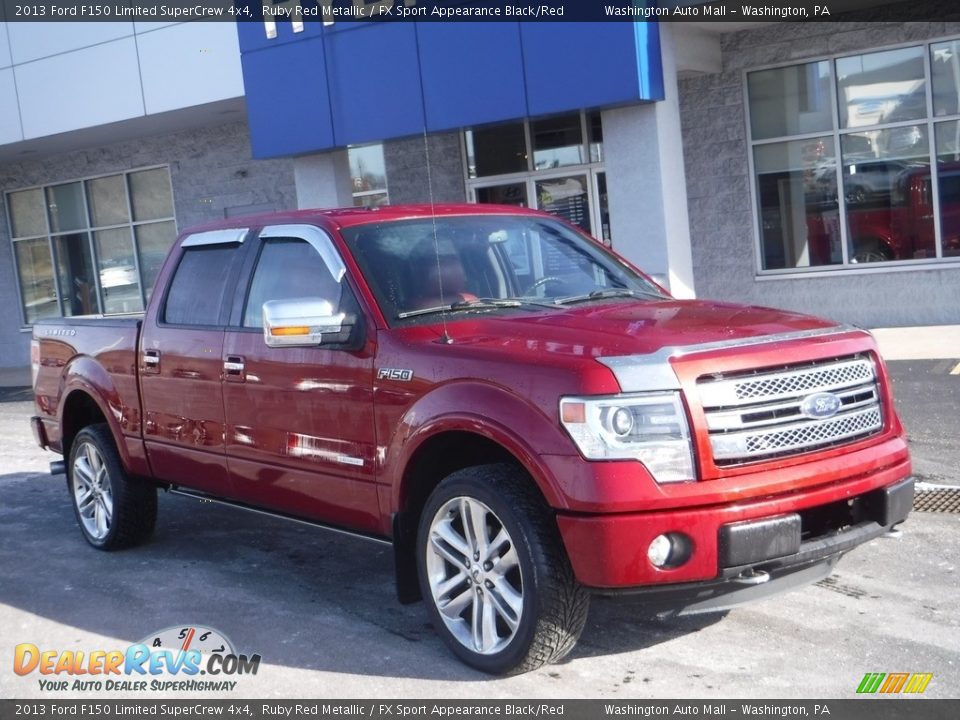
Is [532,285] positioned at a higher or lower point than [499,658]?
higher

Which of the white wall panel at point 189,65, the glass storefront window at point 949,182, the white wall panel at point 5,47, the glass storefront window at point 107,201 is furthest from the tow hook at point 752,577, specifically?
the white wall panel at point 5,47

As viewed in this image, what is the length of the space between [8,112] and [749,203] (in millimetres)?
13070

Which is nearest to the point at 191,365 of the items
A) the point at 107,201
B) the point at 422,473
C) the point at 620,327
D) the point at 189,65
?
the point at 422,473

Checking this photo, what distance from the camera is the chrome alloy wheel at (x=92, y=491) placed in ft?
23.9

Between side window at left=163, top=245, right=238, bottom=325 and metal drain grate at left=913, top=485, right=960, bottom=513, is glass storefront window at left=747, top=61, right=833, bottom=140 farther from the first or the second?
side window at left=163, top=245, right=238, bottom=325

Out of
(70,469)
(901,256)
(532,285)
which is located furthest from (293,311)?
(901,256)

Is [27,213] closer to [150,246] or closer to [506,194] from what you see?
[150,246]

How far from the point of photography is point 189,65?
1773 centimetres

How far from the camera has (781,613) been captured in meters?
5.36

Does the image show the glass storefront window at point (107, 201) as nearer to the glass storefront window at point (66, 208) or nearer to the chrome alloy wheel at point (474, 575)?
the glass storefront window at point (66, 208)

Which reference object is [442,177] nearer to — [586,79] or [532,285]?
[586,79]

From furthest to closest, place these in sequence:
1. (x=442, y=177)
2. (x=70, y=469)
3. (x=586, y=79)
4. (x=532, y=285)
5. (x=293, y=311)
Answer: (x=442, y=177) < (x=586, y=79) < (x=70, y=469) < (x=532, y=285) < (x=293, y=311)

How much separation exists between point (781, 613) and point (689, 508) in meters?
1.40

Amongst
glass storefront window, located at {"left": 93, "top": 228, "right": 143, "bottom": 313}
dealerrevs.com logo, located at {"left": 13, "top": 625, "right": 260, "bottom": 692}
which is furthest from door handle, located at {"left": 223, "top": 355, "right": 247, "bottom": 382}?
glass storefront window, located at {"left": 93, "top": 228, "right": 143, "bottom": 313}
